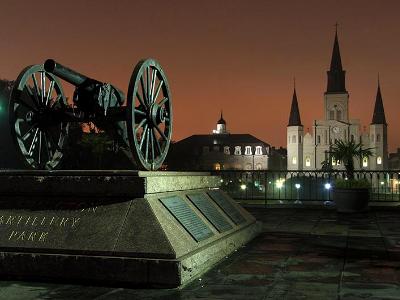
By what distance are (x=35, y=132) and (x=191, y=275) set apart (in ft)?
12.8

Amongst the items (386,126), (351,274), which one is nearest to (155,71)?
(351,274)

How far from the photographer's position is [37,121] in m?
8.12

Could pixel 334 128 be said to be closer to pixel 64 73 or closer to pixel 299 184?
pixel 299 184

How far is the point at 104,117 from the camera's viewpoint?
770cm

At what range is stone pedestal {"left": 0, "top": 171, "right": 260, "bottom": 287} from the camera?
529 cm

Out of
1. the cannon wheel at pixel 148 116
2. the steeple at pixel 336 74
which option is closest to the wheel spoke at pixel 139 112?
the cannon wheel at pixel 148 116

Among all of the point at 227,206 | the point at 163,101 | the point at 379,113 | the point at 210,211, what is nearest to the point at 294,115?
the point at 379,113

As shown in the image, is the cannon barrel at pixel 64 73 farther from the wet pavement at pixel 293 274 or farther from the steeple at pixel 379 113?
the steeple at pixel 379 113

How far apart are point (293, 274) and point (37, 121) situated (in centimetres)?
452

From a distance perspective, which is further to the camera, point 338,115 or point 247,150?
point 247,150

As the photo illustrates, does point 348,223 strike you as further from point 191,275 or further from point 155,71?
point 191,275

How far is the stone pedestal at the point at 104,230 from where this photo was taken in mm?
5285

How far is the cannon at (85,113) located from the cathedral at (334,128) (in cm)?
12381

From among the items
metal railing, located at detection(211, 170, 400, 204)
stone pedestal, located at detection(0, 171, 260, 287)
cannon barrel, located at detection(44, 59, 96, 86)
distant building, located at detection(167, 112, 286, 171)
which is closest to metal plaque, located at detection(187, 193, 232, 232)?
stone pedestal, located at detection(0, 171, 260, 287)
